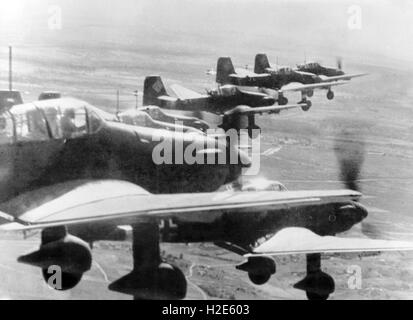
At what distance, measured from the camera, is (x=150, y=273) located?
25.2 ft

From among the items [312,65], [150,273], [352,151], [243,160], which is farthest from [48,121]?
[312,65]

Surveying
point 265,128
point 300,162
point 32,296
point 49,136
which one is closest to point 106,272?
point 32,296

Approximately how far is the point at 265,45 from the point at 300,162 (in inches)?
208

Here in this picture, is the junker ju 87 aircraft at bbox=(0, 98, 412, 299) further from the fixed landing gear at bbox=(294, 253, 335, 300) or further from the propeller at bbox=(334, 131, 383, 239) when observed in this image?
the propeller at bbox=(334, 131, 383, 239)

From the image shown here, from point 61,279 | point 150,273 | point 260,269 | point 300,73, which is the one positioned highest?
point 300,73

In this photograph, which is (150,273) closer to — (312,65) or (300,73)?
(300,73)

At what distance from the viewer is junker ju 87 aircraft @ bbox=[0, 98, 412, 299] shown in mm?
7387

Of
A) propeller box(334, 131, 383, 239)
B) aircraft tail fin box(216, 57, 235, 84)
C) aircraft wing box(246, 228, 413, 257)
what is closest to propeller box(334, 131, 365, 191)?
propeller box(334, 131, 383, 239)

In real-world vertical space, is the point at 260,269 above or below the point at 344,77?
below

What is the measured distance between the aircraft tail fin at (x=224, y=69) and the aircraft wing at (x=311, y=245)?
66.6ft

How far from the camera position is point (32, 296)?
11039 millimetres

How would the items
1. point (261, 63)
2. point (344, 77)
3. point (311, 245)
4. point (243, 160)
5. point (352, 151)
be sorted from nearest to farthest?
point (311, 245) < point (243, 160) < point (352, 151) < point (344, 77) < point (261, 63)

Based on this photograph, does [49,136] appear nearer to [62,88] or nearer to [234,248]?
[234,248]

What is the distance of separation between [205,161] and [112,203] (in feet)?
9.14
